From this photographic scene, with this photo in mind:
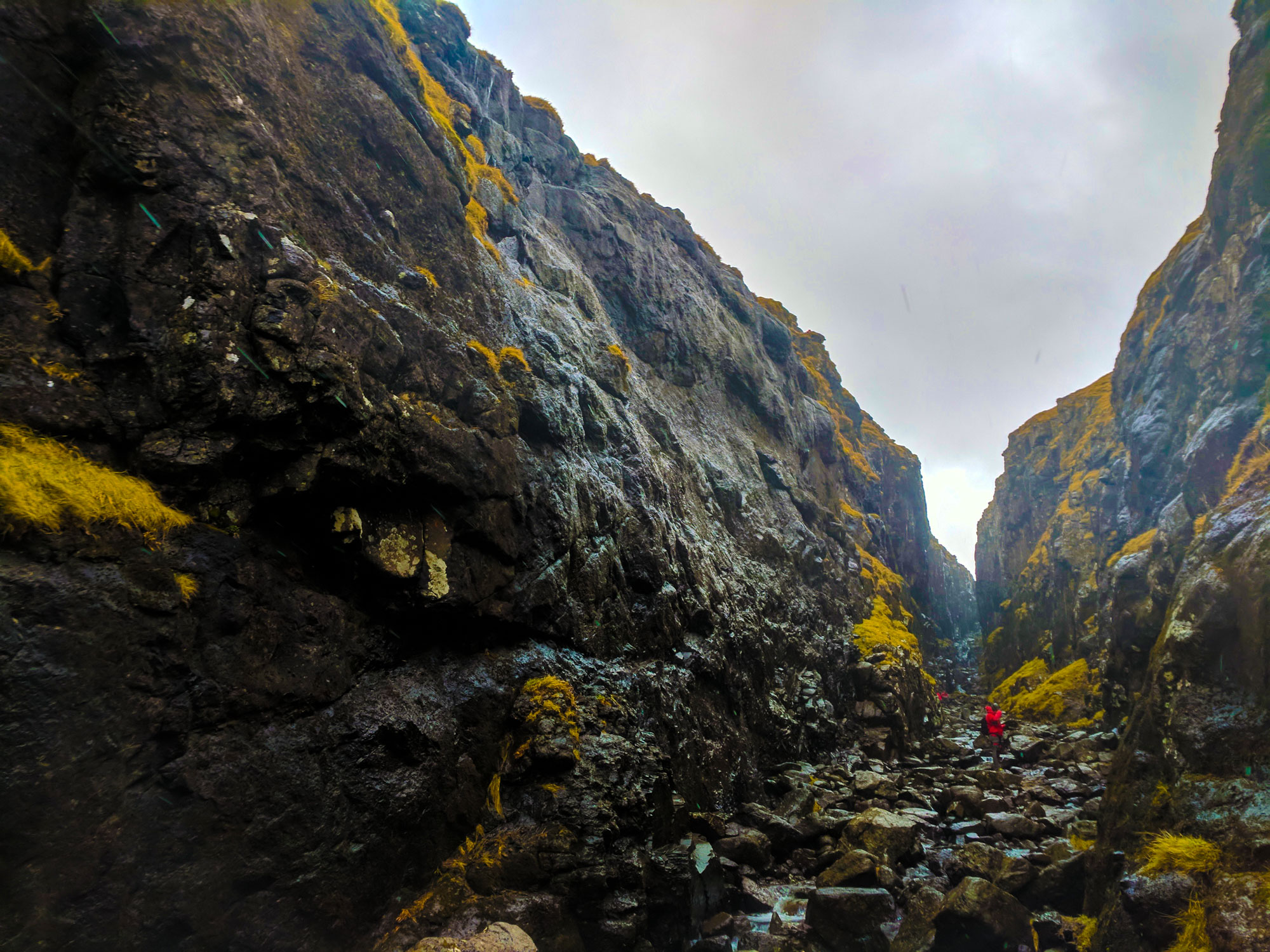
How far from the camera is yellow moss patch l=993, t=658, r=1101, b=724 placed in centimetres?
3488

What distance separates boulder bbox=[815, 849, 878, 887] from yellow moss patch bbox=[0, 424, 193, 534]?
45.9 feet

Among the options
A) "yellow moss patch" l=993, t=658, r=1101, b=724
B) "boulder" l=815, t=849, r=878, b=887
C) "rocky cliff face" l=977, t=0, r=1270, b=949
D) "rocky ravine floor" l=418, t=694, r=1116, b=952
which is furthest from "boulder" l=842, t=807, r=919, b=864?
"yellow moss patch" l=993, t=658, r=1101, b=724

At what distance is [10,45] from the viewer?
28.2ft

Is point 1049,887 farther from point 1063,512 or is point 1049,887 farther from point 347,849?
point 1063,512

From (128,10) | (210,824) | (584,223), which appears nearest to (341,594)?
(210,824)

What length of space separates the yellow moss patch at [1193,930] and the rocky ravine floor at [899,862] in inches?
105

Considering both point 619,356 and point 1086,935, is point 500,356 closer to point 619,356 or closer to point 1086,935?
point 619,356

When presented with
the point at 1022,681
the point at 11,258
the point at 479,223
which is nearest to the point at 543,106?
the point at 479,223

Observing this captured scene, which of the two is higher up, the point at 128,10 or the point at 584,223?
the point at 584,223

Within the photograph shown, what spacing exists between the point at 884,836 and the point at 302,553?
47.7ft

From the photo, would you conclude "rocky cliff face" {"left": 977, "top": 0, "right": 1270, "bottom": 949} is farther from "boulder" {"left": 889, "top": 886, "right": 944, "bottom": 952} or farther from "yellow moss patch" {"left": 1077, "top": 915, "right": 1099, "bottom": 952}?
"boulder" {"left": 889, "top": 886, "right": 944, "bottom": 952}

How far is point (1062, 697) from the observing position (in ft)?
120

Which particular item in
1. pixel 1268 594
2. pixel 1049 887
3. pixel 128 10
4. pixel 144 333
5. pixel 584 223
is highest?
pixel 584 223

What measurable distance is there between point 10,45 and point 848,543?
45836 millimetres
